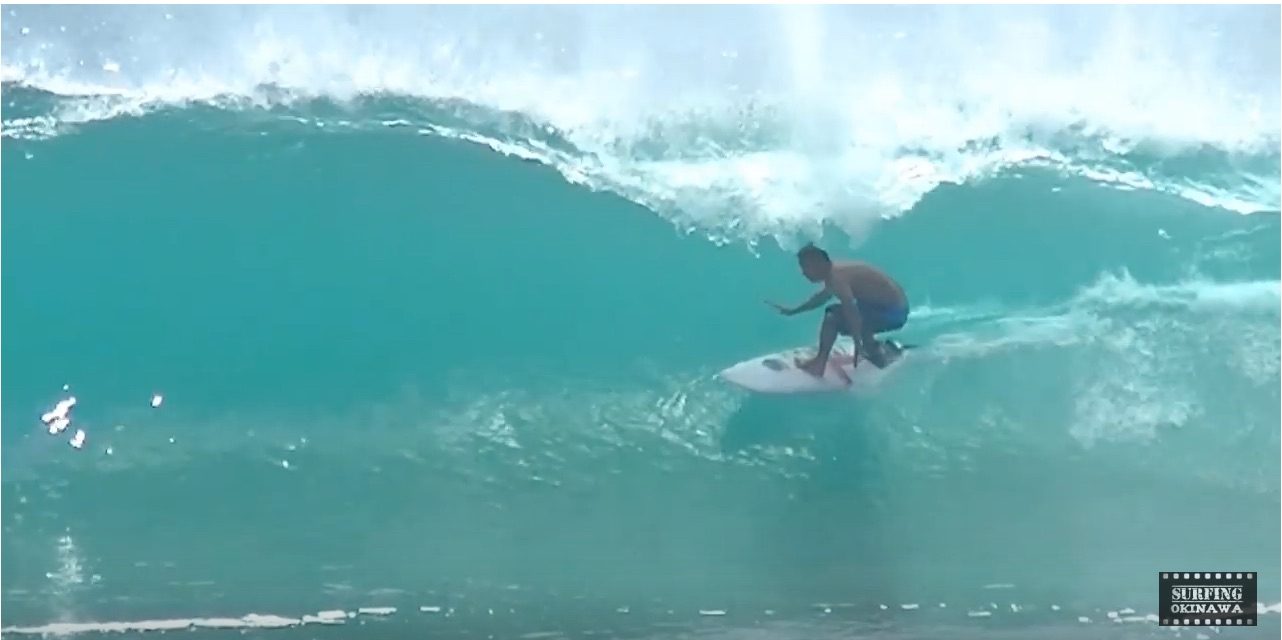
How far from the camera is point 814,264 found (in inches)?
133

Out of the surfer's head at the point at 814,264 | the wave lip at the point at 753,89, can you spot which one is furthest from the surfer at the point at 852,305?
the wave lip at the point at 753,89

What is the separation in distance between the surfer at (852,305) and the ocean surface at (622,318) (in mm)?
45

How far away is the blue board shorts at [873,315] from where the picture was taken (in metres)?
3.36

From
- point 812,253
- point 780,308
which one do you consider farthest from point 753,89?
point 780,308

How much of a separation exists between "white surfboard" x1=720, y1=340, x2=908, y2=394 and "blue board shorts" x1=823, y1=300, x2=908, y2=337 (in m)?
0.05

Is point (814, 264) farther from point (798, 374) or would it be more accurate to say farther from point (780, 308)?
point (798, 374)

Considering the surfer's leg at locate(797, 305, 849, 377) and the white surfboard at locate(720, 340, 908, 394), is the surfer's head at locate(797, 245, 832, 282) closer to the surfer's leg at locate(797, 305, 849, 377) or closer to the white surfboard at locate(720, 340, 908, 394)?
the surfer's leg at locate(797, 305, 849, 377)

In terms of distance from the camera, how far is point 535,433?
3365 mm

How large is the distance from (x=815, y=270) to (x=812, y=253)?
47 millimetres

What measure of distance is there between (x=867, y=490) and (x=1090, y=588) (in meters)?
0.65

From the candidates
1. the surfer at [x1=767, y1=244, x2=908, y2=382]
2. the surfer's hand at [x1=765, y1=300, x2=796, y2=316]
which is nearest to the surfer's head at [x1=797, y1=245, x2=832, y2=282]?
the surfer at [x1=767, y1=244, x2=908, y2=382]

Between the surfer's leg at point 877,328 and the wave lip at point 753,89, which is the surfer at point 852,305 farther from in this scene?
the wave lip at point 753,89

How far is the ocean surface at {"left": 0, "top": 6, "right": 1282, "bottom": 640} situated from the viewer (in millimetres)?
3271

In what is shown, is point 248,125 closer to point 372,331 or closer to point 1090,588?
point 372,331
